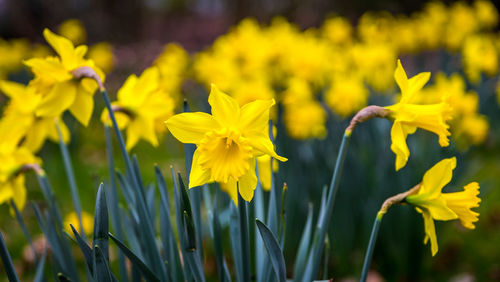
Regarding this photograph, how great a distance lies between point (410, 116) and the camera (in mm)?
1137

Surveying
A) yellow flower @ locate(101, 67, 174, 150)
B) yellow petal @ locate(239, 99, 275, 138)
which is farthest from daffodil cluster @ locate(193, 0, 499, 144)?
yellow petal @ locate(239, 99, 275, 138)

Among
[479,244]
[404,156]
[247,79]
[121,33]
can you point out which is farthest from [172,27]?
[404,156]

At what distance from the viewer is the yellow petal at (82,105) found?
53.9 inches

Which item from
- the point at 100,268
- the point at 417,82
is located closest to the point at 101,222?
the point at 100,268

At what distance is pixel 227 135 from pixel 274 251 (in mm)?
295

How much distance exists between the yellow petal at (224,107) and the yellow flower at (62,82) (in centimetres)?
49

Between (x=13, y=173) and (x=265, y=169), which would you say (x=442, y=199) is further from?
(x=13, y=173)

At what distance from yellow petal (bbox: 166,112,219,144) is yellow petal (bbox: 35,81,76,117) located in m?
0.46

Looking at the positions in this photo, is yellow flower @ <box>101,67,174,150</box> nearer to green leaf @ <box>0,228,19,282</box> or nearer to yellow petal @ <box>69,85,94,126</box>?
yellow petal @ <box>69,85,94,126</box>

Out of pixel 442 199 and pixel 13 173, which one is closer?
pixel 442 199

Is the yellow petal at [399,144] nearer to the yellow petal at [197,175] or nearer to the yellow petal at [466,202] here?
the yellow petal at [466,202]

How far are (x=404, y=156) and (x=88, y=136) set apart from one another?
15.9 feet

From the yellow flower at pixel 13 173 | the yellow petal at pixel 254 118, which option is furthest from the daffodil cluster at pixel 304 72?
the yellow petal at pixel 254 118

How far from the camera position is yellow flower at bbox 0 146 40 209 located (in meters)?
1.46
